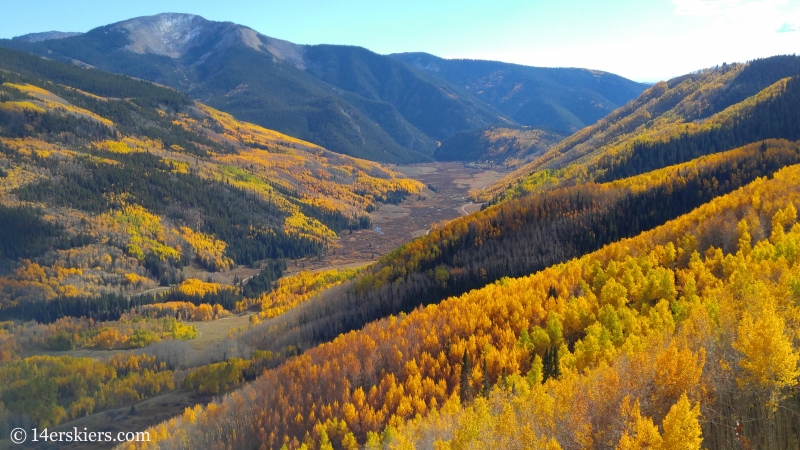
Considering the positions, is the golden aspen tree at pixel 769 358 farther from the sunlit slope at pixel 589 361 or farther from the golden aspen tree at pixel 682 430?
the golden aspen tree at pixel 682 430

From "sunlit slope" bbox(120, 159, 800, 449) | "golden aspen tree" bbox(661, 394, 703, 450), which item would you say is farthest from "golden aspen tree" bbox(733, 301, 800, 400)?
"golden aspen tree" bbox(661, 394, 703, 450)

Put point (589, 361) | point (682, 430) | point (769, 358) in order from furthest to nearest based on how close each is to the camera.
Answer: point (589, 361), point (769, 358), point (682, 430)

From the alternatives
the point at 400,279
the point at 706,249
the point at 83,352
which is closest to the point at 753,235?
the point at 706,249

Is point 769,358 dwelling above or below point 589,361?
above

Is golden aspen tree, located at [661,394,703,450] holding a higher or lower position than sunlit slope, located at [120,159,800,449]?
higher

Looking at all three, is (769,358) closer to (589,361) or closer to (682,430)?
(682,430)

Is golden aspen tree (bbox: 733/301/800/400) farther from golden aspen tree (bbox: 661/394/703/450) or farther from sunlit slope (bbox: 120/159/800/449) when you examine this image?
golden aspen tree (bbox: 661/394/703/450)


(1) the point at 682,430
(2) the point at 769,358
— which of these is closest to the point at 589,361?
(2) the point at 769,358

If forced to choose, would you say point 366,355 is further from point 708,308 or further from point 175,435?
point 708,308
